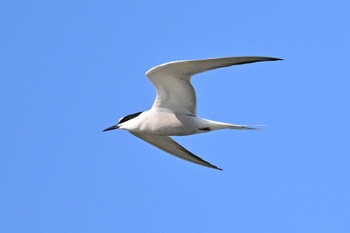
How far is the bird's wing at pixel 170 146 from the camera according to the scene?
1620 cm

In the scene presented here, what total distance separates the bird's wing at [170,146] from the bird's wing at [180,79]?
1.32m

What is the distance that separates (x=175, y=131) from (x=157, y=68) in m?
1.35

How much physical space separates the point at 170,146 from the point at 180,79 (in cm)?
244

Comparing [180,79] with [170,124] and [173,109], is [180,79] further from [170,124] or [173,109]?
[170,124]

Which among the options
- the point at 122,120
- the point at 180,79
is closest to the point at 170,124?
the point at 180,79

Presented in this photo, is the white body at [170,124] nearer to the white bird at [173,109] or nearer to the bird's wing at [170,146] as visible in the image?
the white bird at [173,109]

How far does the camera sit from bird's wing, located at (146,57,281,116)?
13.2m

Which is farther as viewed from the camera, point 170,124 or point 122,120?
point 122,120

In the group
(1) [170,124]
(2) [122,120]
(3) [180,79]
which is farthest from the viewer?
(2) [122,120]

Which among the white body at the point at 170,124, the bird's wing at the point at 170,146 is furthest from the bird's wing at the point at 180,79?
the bird's wing at the point at 170,146

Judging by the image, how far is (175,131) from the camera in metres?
14.8

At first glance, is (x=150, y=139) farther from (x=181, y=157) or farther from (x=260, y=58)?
(x=260, y=58)

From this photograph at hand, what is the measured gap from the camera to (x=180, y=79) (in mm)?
14305

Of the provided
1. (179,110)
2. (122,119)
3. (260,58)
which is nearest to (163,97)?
(179,110)
